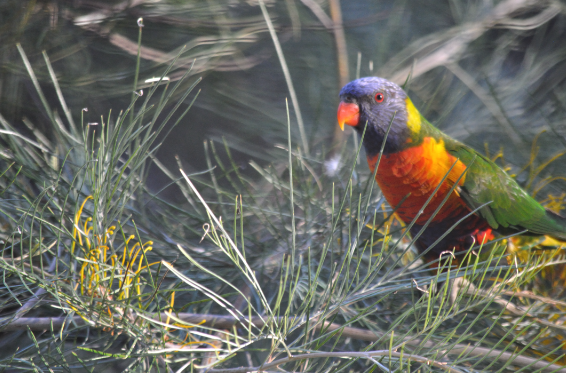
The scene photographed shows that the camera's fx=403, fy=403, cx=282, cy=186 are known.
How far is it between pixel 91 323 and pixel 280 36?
116cm

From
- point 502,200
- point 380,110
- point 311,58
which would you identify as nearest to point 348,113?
point 380,110

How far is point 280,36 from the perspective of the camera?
1345 mm

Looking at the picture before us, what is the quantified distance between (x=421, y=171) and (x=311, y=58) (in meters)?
0.75

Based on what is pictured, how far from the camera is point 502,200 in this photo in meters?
0.88

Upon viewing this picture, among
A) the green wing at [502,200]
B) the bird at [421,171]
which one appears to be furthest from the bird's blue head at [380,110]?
the green wing at [502,200]

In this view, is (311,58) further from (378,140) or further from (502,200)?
(502,200)

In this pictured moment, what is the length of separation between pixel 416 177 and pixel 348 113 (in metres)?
0.20

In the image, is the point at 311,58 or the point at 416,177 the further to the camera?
the point at 311,58

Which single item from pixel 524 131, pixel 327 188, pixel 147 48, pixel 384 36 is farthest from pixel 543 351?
pixel 147 48

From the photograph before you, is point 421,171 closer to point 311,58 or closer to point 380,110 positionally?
point 380,110

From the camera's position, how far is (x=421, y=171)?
85 centimetres

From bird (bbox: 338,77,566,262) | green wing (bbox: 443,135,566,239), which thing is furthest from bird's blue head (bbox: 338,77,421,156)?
green wing (bbox: 443,135,566,239)

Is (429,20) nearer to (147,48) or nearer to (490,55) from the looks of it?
(490,55)

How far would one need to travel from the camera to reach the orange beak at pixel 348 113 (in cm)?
87
